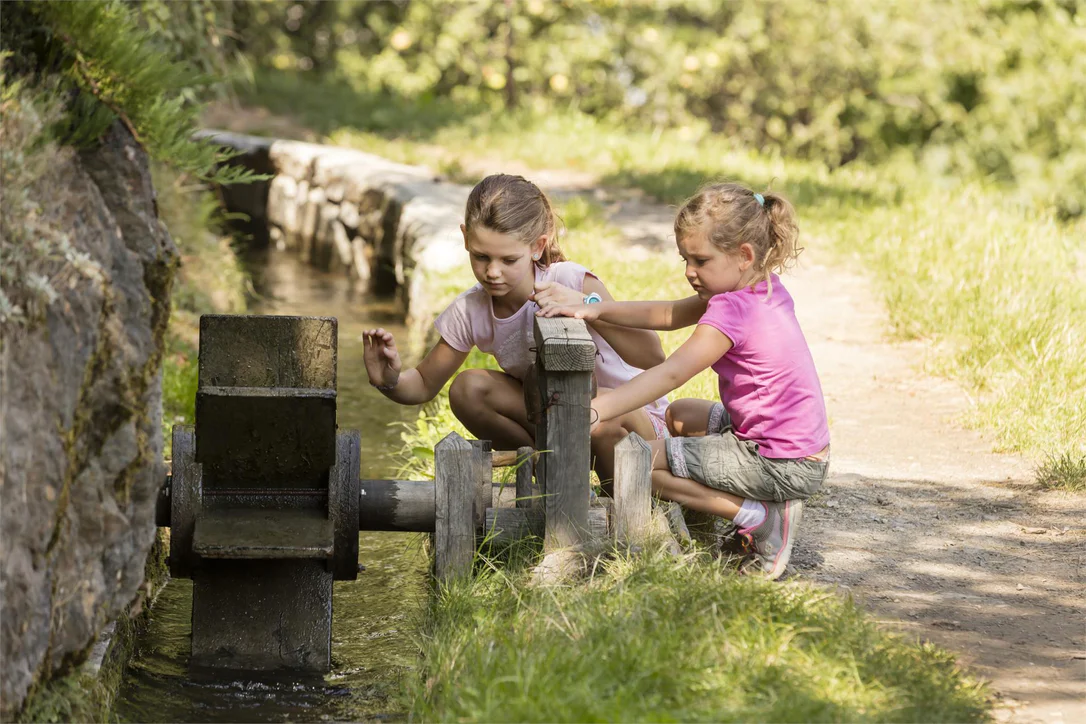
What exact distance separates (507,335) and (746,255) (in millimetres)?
846

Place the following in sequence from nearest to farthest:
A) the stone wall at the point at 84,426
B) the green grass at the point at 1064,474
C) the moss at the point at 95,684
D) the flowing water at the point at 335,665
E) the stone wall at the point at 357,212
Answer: the stone wall at the point at 84,426 < the moss at the point at 95,684 < the flowing water at the point at 335,665 < the green grass at the point at 1064,474 < the stone wall at the point at 357,212

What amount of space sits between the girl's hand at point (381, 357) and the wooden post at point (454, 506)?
18.4 inches

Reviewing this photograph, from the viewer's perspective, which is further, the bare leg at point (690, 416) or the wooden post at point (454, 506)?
the bare leg at point (690, 416)

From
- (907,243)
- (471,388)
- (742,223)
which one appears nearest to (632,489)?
(471,388)

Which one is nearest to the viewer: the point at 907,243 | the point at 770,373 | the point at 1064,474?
the point at 770,373

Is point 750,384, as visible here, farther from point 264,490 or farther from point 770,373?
point 264,490

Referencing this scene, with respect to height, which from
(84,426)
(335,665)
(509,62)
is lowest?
(335,665)

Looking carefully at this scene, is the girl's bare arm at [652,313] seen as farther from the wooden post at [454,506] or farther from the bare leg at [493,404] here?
the wooden post at [454,506]

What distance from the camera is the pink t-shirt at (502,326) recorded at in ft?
14.0

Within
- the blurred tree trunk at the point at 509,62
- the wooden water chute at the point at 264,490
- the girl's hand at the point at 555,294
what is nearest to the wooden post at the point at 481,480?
the wooden water chute at the point at 264,490

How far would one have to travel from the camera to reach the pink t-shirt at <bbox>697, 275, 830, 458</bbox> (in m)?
3.95

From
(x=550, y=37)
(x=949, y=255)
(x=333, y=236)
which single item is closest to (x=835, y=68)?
(x=550, y=37)

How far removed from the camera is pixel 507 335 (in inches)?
169

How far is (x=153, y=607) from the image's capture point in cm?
446
